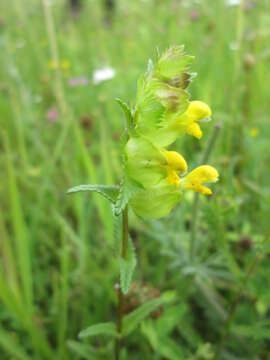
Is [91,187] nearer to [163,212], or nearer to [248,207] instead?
[163,212]

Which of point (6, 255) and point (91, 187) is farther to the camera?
point (6, 255)

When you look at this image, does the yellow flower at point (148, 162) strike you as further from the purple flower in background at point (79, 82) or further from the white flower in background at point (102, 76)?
the purple flower in background at point (79, 82)

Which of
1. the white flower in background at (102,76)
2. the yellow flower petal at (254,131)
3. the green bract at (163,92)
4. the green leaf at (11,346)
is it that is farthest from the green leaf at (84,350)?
the white flower in background at (102,76)

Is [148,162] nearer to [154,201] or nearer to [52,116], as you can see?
[154,201]

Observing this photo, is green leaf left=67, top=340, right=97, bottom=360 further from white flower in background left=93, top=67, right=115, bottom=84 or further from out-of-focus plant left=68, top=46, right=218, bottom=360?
white flower in background left=93, top=67, right=115, bottom=84

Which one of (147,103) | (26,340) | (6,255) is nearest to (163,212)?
(147,103)

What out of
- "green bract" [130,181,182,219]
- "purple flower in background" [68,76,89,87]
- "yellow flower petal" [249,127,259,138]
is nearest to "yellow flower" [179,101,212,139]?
"green bract" [130,181,182,219]

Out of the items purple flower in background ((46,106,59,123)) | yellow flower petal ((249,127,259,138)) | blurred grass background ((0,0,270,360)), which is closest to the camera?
blurred grass background ((0,0,270,360))

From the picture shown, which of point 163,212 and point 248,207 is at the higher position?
point 163,212
